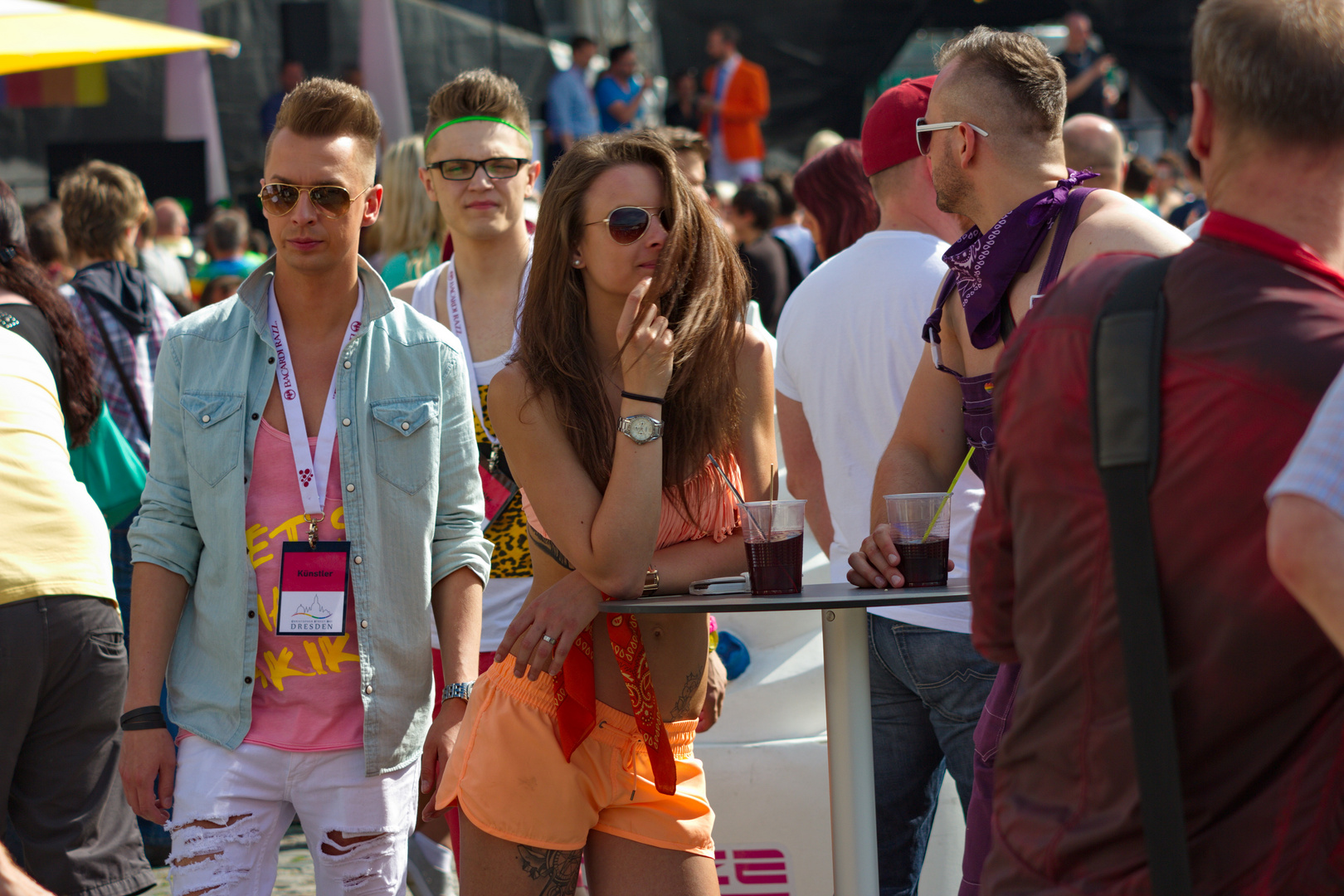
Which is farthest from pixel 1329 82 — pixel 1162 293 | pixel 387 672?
pixel 387 672

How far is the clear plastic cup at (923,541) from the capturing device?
7.43 ft

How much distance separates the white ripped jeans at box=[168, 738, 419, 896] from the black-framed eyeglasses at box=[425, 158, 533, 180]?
1.85 metres

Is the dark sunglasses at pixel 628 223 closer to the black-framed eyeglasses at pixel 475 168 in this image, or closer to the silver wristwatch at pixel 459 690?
the silver wristwatch at pixel 459 690

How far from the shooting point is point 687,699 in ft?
8.25

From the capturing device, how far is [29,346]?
117 inches

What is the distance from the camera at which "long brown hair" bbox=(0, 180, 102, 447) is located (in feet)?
12.2

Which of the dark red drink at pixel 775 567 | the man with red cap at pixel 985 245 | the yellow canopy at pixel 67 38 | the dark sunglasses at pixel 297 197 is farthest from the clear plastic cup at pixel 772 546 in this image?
the yellow canopy at pixel 67 38

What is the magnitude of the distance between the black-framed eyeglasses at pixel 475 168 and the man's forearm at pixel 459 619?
152 cm

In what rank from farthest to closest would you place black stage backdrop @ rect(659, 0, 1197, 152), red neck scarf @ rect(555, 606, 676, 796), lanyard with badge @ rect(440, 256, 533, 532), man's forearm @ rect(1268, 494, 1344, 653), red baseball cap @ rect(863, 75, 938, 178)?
1. black stage backdrop @ rect(659, 0, 1197, 152)
2. lanyard with badge @ rect(440, 256, 533, 532)
3. red baseball cap @ rect(863, 75, 938, 178)
4. red neck scarf @ rect(555, 606, 676, 796)
5. man's forearm @ rect(1268, 494, 1344, 653)

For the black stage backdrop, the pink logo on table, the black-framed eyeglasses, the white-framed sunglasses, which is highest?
the black stage backdrop

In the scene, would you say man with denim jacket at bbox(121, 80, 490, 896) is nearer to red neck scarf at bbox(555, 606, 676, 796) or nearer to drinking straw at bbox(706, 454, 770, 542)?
red neck scarf at bbox(555, 606, 676, 796)

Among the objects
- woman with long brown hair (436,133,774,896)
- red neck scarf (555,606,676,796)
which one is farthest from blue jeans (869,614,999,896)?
red neck scarf (555,606,676,796)

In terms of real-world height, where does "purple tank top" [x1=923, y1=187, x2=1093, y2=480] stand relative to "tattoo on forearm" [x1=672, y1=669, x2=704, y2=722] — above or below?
above

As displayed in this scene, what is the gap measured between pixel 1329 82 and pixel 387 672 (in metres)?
1.91
